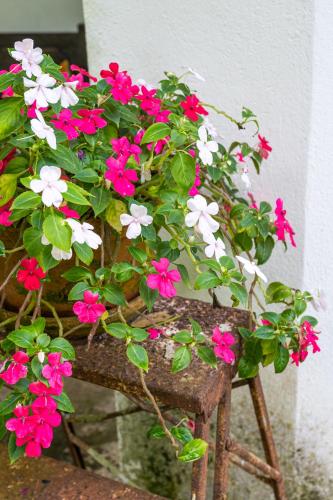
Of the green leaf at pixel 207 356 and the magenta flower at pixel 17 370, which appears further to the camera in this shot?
the green leaf at pixel 207 356

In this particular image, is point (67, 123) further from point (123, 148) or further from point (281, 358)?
point (281, 358)

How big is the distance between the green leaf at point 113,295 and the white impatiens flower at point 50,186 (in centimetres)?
19

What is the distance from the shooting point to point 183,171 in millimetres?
869

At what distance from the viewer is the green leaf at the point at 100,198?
0.90 meters

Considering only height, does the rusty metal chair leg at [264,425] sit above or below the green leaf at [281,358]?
below

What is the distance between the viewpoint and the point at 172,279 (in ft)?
2.89

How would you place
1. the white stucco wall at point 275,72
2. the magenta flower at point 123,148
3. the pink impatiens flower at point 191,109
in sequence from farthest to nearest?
1. the white stucco wall at point 275,72
2. the pink impatiens flower at point 191,109
3. the magenta flower at point 123,148

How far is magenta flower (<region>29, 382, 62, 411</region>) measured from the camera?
0.82m

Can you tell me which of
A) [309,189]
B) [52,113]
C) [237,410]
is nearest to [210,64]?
[309,189]

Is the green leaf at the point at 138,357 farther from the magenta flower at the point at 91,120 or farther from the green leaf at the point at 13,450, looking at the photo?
the magenta flower at the point at 91,120

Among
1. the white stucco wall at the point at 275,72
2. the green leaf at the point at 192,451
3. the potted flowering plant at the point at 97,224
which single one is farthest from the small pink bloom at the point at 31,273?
the white stucco wall at the point at 275,72

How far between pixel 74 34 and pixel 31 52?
3251 mm

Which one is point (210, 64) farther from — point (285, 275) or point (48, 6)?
point (48, 6)

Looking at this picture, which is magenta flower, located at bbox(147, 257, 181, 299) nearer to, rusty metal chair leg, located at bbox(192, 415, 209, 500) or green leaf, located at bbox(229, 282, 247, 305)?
green leaf, located at bbox(229, 282, 247, 305)
